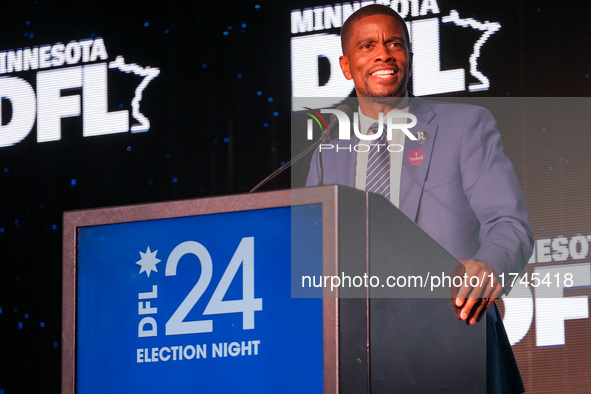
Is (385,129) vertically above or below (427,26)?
below

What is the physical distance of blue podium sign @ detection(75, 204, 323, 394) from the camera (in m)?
1.03

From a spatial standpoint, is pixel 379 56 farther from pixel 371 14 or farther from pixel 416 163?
pixel 416 163

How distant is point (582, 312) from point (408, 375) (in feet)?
6.76

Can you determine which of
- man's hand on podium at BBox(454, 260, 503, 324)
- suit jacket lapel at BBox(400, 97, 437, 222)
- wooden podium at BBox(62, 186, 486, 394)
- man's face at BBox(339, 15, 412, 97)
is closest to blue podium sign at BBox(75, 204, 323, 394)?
wooden podium at BBox(62, 186, 486, 394)

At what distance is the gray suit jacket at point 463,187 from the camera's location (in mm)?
1455

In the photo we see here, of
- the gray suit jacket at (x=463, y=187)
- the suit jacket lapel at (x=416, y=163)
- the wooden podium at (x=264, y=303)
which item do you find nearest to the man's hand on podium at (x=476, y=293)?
the wooden podium at (x=264, y=303)

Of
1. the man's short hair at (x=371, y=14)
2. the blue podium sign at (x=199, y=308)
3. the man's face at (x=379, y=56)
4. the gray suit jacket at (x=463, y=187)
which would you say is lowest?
the blue podium sign at (x=199, y=308)

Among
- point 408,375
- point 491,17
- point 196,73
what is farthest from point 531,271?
point 408,375

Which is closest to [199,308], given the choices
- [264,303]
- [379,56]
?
[264,303]

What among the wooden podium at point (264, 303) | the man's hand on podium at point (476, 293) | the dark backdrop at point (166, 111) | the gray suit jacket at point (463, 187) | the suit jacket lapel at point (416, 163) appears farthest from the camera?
the dark backdrop at point (166, 111)

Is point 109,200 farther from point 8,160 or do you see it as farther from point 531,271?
point 531,271

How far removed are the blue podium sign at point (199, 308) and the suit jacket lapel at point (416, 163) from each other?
579mm

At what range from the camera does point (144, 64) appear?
3746 millimetres

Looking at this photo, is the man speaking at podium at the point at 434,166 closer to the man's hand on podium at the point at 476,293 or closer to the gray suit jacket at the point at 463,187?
the gray suit jacket at the point at 463,187
